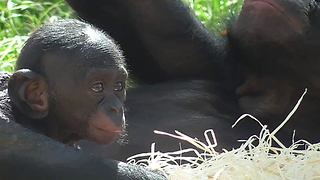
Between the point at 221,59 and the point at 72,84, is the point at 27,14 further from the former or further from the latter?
the point at 72,84

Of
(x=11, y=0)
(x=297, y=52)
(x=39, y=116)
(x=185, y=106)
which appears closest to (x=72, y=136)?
(x=39, y=116)

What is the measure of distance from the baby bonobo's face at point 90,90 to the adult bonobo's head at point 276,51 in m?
0.83

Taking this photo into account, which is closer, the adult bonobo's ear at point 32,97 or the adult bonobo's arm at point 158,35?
the adult bonobo's ear at point 32,97

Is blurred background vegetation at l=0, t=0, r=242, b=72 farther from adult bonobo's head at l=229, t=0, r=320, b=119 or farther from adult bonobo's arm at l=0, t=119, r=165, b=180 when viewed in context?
adult bonobo's arm at l=0, t=119, r=165, b=180

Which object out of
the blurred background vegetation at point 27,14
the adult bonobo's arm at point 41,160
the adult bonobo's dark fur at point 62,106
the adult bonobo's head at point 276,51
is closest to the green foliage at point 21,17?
the blurred background vegetation at point 27,14

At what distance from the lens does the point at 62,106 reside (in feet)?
7.18

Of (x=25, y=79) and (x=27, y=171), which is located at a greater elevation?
A: (x=25, y=79)

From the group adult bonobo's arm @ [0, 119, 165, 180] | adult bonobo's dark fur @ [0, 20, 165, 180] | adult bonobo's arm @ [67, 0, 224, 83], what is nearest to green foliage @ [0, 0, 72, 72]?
adult bonobo's arm @ [67, 0, 224, 83]

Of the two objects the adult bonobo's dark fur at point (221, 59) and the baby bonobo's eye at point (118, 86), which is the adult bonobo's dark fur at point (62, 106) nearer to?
the baby bonobo's eye at point (118, 86)

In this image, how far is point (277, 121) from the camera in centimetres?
299

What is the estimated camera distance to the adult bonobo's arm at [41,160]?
6.72 ft

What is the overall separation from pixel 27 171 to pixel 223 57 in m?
1.30

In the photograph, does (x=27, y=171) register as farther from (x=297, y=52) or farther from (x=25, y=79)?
(x=297, y=52)

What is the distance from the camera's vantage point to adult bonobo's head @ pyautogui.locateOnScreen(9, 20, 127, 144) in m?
2.14
